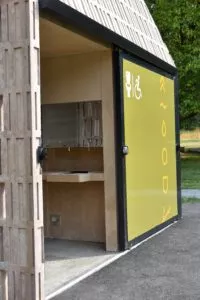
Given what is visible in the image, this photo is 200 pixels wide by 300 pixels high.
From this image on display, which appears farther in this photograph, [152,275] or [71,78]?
[71,78]

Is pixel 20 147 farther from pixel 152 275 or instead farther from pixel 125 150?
pixel 125 150

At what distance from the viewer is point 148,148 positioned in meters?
7.13

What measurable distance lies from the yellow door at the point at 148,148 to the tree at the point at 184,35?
Result: 11427mm

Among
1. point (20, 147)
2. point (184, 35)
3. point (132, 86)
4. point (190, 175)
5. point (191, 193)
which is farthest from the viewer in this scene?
point (184, 35)

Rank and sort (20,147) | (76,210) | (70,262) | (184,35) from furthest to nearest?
(184,35) < (76,210) < (70,262) < (20,147)

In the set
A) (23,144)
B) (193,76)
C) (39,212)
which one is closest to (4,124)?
(23,144)

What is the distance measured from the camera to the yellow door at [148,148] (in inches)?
255

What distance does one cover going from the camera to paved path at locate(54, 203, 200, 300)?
4520 millimetres

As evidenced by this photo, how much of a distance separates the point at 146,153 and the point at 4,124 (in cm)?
328

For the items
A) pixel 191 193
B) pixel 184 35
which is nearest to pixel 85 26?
pixel 191 193

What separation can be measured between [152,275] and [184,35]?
16.4 metres

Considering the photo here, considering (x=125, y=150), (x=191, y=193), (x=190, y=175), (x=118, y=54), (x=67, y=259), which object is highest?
(x=118, y=54)

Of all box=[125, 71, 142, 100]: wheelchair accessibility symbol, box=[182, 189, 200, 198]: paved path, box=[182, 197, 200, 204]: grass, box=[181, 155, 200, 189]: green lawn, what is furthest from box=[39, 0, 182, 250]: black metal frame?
box=[181, 155, 200, 189]: green lawn

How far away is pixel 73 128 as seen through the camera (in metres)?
6.90
